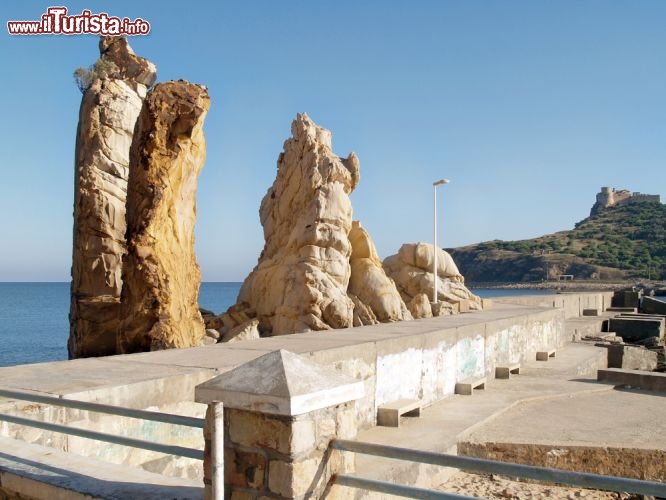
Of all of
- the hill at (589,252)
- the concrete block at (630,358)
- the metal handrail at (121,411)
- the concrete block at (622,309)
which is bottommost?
the concrete block at (630,358)

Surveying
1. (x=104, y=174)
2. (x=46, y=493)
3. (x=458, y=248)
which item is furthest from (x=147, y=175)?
(x=458, y=248)

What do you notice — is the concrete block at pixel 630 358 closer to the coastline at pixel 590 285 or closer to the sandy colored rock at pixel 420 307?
the sandy colored rock at pixel 420 307

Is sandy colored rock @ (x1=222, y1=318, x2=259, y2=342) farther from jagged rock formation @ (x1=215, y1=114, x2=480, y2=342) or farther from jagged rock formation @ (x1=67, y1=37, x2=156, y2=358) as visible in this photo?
jagged rock formation @ (x1=67, y1=37, x2=156, y2=358)

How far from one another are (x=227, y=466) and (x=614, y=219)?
14539 centimetres

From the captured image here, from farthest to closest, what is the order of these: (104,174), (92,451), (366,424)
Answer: (104,174)
(366,424)
(92,451)

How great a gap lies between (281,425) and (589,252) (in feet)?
388

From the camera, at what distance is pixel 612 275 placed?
332ft

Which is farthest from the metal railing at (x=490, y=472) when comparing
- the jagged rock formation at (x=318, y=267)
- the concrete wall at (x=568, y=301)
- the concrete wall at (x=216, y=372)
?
the concrete wall at (x=568, y=301)

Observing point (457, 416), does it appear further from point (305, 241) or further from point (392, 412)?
point (305, 241)

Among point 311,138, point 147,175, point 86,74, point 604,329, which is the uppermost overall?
point 86,74

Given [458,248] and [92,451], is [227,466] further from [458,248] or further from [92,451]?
[458,248]

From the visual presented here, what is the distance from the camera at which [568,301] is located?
27.7 metres

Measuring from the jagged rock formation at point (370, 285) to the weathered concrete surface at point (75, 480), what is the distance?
19.5 m

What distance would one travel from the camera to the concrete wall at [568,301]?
24.6 m
